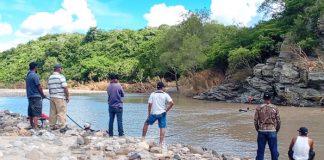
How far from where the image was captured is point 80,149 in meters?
10.2

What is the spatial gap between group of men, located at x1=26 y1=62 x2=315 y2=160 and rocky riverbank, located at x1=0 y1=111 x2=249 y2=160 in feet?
2.89

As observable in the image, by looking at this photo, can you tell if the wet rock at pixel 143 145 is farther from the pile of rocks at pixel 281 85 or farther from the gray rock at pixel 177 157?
the pile of rocks at pixel 281 85

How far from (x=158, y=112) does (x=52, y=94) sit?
3.39 metres

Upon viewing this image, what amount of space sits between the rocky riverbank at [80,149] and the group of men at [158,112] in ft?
2.89

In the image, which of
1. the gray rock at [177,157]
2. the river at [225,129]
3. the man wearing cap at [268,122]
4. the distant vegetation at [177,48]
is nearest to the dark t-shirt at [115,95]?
the gray rock at [177,157]

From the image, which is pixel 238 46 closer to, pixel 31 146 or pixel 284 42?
pixel 284 42

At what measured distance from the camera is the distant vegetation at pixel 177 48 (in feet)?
126

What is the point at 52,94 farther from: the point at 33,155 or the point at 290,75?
A: the point at 290,75

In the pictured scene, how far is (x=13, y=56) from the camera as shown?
104 meters

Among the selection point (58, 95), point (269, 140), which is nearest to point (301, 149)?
point (269, 140)

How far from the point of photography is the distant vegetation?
38344mm

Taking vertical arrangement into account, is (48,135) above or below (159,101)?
below

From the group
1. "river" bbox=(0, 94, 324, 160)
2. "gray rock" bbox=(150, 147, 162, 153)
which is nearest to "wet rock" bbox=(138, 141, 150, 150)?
"gray rock" bbox=(150, 147, 162, 153)

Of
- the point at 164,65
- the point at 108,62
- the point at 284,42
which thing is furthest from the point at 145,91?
the point at 284,42
